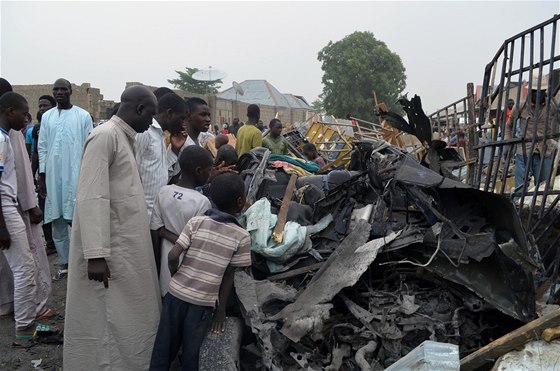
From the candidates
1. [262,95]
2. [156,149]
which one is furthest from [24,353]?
[262,95]

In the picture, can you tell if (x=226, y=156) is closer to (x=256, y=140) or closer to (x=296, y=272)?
(x=296, y=272)

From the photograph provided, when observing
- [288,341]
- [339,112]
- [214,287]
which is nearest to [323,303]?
[288,341]

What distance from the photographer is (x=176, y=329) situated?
260cm

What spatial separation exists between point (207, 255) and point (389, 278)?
1.30 m

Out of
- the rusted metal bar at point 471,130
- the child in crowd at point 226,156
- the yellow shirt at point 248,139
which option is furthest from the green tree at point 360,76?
the child in crowd at point 226,156

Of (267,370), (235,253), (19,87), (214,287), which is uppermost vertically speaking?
(19,87)

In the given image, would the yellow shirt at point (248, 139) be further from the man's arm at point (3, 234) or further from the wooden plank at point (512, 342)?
the wooden plank at point (512, 342)

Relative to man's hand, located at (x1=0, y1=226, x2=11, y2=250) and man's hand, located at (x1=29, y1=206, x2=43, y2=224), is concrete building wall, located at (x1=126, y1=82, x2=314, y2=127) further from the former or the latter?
man's hand, located at (x1=0, y1=226, x2=11, y2=250)

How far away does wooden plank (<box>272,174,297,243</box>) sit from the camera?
11.1ft

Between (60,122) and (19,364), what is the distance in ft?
7.85

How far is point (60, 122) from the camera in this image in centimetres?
459

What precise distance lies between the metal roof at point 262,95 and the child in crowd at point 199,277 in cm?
3894

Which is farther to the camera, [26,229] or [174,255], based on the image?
[26,229]

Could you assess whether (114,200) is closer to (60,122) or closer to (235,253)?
(235,253)
